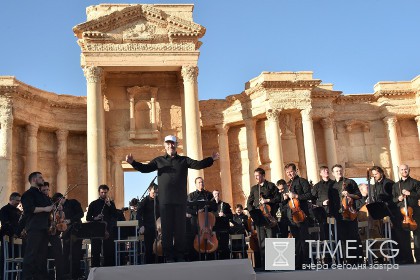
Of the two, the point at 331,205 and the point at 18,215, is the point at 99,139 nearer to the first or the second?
the point at 18,215

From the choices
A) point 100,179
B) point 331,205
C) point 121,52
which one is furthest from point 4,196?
point 331,205

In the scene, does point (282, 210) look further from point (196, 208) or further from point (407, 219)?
point (407, 219)

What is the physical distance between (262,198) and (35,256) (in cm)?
473

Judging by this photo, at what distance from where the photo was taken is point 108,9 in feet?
82.8

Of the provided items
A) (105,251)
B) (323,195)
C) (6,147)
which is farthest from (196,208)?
(6,147)

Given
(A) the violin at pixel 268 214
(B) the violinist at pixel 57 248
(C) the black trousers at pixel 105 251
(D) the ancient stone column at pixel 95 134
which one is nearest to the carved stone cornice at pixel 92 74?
(D) the ancient stone column at pixel 95 134

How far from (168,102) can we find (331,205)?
55.8 ft

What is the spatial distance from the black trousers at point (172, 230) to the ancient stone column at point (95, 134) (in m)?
13.8

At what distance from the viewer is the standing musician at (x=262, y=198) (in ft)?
34.2

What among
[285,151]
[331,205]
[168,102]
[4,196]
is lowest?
[331,205]

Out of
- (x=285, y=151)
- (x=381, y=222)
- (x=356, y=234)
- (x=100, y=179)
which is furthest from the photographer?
(x=285, y=151)

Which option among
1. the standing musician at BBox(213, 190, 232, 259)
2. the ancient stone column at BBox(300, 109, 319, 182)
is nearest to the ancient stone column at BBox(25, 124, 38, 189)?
the ancient stone column at BBox(300, 109, 319, 182)

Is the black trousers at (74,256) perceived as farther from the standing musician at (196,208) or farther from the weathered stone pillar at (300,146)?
the weathered stone pillar at (300,146)

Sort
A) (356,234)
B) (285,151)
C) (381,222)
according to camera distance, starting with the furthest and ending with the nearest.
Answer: (285,151) → (381,222) → (356,234)
